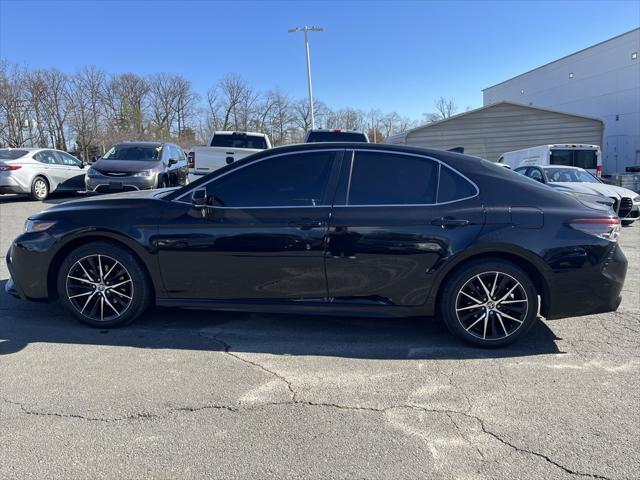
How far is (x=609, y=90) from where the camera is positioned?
93.8 feet

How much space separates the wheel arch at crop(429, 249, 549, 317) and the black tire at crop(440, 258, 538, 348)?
1.2 inches

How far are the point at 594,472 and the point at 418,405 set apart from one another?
0.98m

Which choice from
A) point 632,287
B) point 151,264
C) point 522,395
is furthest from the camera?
point 632,287

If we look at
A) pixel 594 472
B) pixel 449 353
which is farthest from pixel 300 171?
pixel 594 472

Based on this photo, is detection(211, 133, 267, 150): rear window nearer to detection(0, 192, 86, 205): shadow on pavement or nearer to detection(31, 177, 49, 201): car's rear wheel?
detection(0, 192, 86, 205): shadow on pavement

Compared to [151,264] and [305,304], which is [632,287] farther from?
[151,264]

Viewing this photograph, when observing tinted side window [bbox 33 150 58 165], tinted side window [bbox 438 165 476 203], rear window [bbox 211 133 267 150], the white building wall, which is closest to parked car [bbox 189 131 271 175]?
rear window [bbox 211 133 267 150]

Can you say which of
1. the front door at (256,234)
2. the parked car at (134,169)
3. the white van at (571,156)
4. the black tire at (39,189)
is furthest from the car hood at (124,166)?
→ the white van at (571,156)

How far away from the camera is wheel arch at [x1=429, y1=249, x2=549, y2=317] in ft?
12.1

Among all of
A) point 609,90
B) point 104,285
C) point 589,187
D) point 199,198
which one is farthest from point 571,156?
point 609,90

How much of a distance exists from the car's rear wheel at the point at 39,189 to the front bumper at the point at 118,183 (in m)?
3.09

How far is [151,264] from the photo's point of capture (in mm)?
3949

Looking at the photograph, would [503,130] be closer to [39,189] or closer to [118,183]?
[118,183]

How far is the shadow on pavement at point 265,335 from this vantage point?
3.75 meters
